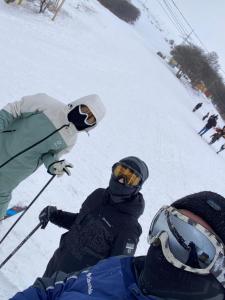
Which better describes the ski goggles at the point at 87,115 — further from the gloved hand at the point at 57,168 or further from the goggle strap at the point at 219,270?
the goggle strap at the point at 219,270

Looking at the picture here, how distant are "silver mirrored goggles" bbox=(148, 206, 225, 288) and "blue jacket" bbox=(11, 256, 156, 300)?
18 cm

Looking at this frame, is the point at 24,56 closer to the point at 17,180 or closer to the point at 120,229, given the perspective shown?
the point at 17,180

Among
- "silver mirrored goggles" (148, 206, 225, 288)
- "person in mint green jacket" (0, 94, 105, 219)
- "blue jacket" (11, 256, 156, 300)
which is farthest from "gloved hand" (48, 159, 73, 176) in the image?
"silver mirrored goggles" (148, 206, 225, 288)

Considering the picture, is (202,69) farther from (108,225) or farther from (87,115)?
(108,225)

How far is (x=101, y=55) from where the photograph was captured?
19.5 meters

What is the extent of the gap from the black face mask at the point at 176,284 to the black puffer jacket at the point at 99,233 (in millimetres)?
1445

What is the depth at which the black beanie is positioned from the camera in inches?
61.1

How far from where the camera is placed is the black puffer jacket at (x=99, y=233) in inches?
120

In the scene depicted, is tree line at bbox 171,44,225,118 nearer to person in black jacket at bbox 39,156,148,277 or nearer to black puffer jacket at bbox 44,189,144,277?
person in black jacket at bbox 39,156,148,277

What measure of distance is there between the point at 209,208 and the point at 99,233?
5.36 ft

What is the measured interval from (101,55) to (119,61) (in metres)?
2.12

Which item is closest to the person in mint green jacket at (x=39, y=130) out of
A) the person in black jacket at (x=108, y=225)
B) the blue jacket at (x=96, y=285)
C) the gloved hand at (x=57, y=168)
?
the gloved hand at (x=57, y=168)

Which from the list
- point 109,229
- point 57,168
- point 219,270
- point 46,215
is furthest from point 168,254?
point 57,168

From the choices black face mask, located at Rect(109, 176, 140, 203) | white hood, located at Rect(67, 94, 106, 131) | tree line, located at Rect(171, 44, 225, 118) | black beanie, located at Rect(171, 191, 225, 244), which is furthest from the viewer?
tree line, located at Rect(171, 44, 225, 118)
